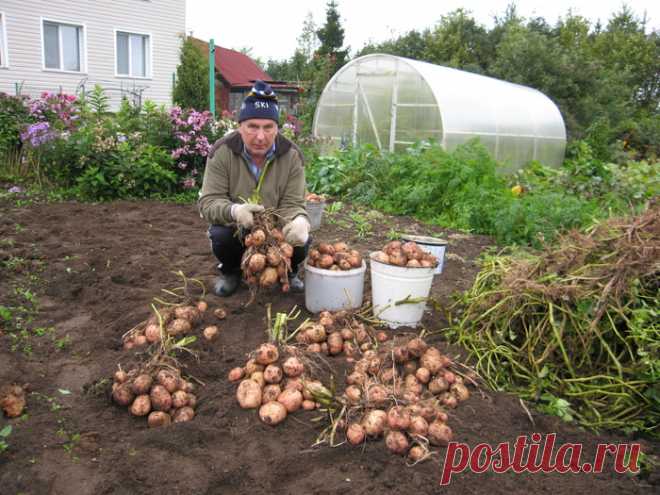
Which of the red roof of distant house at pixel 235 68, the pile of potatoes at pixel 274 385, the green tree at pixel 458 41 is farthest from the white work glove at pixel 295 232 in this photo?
the green tree at pixel 458 41

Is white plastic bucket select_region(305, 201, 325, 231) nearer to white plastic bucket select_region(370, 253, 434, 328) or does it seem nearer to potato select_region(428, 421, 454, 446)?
white plastic bucket select_region(370, 253, 434, 328)

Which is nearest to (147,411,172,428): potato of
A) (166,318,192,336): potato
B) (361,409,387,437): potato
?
(166,318,192,336): potato

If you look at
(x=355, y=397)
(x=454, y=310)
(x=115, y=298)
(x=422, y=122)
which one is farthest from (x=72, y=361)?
(x=422, y=122)

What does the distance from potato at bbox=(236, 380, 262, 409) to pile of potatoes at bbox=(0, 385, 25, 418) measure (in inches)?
35.6

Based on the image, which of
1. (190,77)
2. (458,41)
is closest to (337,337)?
(190,77)

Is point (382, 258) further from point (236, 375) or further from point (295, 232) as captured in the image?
point (236, 375)

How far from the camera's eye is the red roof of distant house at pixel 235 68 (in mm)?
22641

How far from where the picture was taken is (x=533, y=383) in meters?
2.46

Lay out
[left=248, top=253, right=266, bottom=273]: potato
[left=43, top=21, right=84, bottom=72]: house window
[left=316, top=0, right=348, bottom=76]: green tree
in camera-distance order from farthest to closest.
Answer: [left=316, top=0, right=348, bottom=76]: green tree < [left=43, top=21, right=84, bottom=72]: house window < [left=248, top=253, right=266, bottom=273]: potato

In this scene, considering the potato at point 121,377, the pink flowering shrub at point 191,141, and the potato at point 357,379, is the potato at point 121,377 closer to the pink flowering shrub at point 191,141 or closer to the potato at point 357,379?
the potato at point 357,379

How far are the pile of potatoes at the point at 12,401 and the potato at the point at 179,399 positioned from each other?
0.62m

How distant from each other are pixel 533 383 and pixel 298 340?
1.19 metres

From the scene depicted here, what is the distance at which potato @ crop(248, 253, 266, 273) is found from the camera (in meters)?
2.87

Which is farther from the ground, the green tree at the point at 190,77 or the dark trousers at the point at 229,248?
the green tree at the point at 190,77
